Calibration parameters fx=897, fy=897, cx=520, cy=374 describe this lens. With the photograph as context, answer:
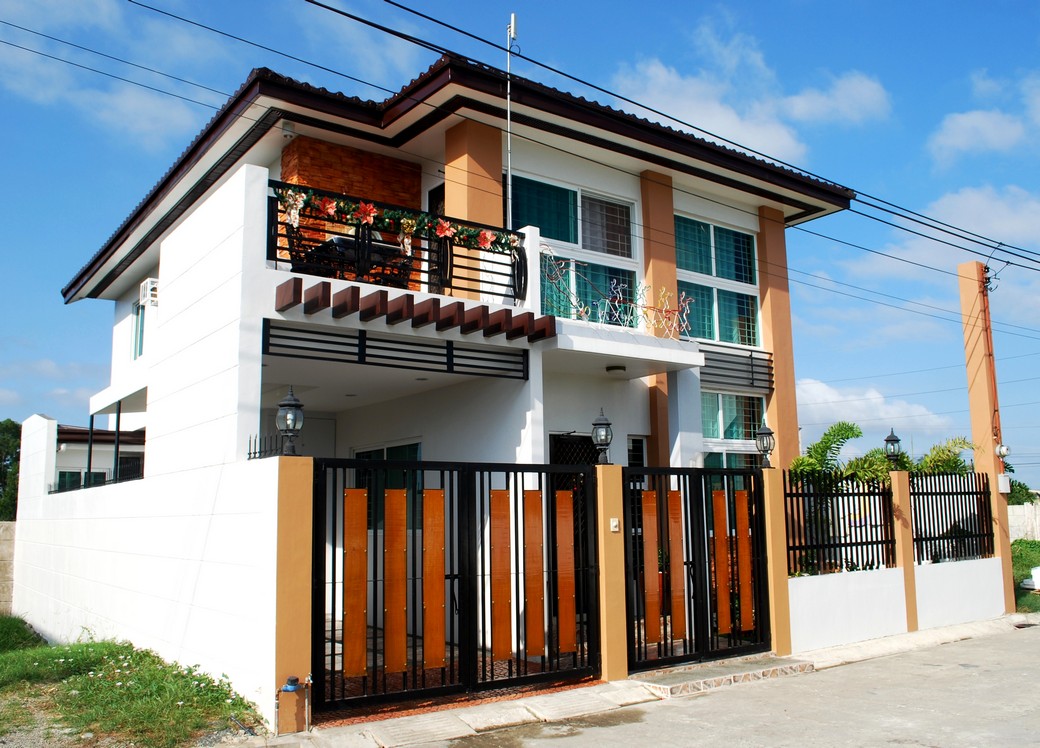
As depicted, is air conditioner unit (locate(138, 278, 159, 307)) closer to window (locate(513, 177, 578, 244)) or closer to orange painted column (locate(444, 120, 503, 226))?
orange painted column (locate(444, 120, 503, 226))

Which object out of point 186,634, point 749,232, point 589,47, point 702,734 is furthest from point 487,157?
point 702,734

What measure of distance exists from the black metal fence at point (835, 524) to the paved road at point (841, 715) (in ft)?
5.16

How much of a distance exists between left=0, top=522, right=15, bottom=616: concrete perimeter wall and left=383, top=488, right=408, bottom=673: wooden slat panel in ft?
44.0

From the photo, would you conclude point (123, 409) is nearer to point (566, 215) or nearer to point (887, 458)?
point (566, 215)

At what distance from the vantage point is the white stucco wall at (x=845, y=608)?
436 inches

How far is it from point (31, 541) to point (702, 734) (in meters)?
14.3

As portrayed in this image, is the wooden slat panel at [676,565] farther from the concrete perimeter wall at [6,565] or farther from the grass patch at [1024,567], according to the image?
the concrete perimeter wall at [6,565]

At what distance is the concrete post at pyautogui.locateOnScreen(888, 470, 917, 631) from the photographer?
41.8ft

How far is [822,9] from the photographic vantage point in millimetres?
10500

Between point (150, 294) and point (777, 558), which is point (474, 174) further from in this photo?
point (777, 558)

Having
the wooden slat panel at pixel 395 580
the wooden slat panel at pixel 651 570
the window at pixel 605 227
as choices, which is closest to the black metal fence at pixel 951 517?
the wooden slat panel at pixel 651 570

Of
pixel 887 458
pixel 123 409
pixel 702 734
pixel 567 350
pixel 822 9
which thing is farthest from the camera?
pixel 123 409

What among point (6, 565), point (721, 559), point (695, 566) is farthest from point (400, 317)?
point (6, 565)

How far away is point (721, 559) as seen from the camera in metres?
10.4
